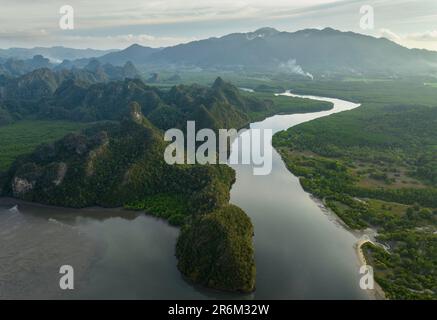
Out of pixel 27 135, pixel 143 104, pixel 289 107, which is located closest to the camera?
pixel 27 135

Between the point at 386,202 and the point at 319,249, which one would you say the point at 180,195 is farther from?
the point at 386,202

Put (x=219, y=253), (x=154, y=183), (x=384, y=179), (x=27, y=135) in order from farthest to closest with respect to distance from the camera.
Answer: (x=27, y=135) < (x=384, y=179) < (x=154, y=183) < (x=219, y=253)

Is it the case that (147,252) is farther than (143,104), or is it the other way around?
(143,104)

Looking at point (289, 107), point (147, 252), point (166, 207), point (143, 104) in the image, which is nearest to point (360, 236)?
point (166, 207)

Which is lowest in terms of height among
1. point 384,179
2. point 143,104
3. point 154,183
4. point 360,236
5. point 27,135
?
point 360,236

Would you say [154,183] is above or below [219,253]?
above

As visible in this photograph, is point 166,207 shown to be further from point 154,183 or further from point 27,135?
point 27,135

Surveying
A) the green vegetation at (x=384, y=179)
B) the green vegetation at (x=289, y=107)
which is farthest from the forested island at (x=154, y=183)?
the green vegetation at (x=289, y=107)
